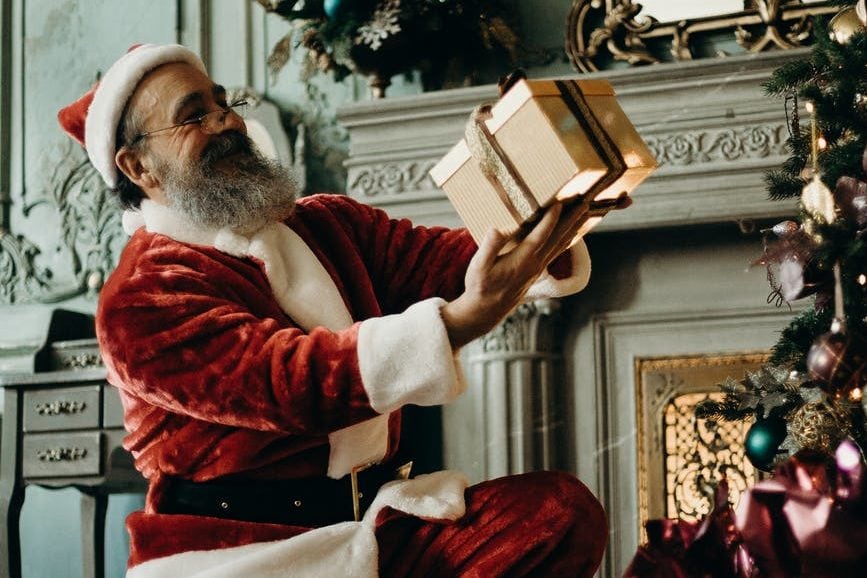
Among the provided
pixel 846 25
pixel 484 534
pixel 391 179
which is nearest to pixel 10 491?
pixel 391 179

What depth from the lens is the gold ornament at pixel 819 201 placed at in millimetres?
1613

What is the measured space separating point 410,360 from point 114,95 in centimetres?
67

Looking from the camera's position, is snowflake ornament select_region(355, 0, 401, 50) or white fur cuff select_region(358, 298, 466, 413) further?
snowflake ornament select_region(355, 0, 401, 50)

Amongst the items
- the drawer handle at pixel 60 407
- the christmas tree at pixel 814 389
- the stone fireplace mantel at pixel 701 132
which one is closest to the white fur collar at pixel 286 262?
the christmas tree at pixel 814 389

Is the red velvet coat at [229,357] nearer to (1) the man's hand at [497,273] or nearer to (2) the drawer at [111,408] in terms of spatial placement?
(1) the man's hand at [497,273]

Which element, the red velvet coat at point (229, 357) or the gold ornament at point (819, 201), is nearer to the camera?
the red velvet coat at point (229, 357)

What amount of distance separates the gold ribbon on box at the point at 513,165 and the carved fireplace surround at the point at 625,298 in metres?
1.20

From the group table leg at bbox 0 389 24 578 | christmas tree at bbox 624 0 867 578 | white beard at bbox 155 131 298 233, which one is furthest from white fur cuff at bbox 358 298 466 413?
table leg at bbox 0 389 24 578

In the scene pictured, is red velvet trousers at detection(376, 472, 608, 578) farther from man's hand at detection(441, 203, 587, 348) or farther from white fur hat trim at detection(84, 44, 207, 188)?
white fur hat trim at detection(84, 44, 207, 188)

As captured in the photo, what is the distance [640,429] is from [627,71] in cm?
80

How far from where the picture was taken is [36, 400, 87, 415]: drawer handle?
2820mm

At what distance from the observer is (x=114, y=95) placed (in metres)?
1.77

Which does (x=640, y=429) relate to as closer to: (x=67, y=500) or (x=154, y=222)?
(x=154, y=222)

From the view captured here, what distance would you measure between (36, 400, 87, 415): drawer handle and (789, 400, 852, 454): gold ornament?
175cm
